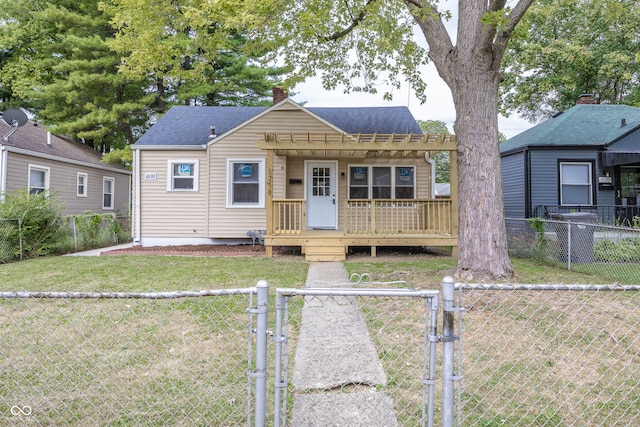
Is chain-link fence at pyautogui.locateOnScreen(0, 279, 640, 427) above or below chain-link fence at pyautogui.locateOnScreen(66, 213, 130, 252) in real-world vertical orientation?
below

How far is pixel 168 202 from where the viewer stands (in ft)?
39.7

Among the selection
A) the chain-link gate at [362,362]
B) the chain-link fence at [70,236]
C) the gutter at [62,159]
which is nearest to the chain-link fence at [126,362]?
the chain-link gate at [362,362]

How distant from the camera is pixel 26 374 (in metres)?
3.24

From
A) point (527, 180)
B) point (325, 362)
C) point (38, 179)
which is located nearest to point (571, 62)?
point (527, 180)

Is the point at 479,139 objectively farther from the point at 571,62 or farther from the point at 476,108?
the point at 571,62

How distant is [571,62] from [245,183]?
62.6 ft

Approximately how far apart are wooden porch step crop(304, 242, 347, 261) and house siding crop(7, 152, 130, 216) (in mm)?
7060

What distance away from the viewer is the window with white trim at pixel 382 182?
39.3ft

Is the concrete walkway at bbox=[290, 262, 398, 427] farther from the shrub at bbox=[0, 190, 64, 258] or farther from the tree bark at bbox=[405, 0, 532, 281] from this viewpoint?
the shrub at bbox=[0, 190, 64, 258]

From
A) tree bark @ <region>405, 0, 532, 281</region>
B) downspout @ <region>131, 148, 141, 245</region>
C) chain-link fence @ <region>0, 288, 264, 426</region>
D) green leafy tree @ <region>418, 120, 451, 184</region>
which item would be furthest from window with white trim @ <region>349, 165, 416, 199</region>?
green leafy tree @ <region>418, 120, 451, 184</region>

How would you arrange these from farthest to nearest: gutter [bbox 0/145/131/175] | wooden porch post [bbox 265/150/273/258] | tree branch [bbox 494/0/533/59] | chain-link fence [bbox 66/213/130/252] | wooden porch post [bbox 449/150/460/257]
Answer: gutter [bbox 0/145/131/175] → chain-link fence [bbox 66/213/130/252] → wooden porch post [bbox 449/150/460/257] → wooden porch post [bbox 265/150/273/258] → tree branch [bbox 494/0/533/59]

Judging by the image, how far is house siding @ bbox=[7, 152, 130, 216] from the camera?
500 inches

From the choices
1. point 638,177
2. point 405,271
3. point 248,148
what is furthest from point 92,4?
point 638,177

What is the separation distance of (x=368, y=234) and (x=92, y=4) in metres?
20.7
